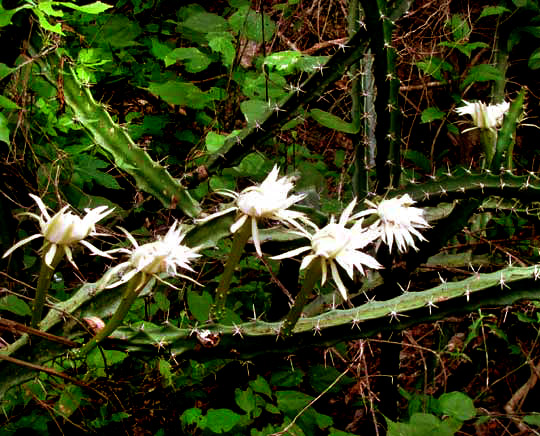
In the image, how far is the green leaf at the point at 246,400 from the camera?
1505 millimetres

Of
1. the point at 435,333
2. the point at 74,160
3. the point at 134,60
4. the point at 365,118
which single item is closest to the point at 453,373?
the point at 435,333

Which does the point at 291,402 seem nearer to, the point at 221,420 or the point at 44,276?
the point at 221,420

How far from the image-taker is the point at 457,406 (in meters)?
1.56

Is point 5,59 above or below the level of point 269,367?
above

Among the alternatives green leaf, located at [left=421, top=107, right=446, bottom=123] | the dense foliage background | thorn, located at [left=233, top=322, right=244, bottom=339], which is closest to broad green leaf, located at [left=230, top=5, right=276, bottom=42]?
the dense foliage background

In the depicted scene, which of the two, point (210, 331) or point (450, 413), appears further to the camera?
point (450, 413)

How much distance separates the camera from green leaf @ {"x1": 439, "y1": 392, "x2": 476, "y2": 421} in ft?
5.02

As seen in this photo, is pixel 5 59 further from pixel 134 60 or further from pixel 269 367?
pixel 269 367

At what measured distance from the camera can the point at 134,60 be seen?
2.53 m

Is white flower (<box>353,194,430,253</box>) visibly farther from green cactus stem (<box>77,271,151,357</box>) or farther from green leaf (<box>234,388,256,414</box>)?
green leaf (<box>234,388,256,414</box>)

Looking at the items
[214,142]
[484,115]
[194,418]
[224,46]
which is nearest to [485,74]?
[484,115]

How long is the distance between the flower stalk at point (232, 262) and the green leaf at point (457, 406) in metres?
0.64

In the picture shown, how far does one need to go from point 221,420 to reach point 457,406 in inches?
22.5

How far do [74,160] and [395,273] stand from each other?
103cm
